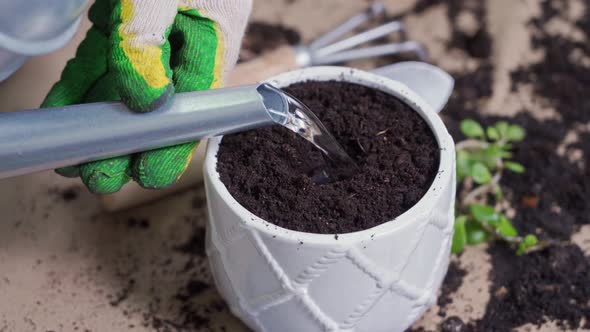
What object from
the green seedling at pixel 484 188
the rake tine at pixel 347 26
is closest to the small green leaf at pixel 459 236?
the green seedling at pixel 484 188

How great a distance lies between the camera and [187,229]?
1.19 meters

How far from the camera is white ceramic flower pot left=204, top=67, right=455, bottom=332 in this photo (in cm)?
81

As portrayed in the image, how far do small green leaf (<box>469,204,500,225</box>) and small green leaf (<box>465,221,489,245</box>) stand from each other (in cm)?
3

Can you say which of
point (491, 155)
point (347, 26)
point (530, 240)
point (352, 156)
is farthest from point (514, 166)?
point (347, 26)

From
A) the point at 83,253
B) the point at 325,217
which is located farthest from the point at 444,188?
the point at 83,253

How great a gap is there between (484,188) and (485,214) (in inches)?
4.0

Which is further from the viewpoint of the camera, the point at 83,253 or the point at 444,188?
the point at 83,253

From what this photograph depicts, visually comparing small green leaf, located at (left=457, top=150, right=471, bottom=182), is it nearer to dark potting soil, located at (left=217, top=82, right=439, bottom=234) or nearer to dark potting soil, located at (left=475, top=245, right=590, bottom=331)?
dark potting soil, located at (left=475, top=245, right=590, bottom=331)

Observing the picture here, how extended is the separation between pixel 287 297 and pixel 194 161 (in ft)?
1.33

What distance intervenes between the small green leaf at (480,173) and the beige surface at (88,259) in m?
0.12

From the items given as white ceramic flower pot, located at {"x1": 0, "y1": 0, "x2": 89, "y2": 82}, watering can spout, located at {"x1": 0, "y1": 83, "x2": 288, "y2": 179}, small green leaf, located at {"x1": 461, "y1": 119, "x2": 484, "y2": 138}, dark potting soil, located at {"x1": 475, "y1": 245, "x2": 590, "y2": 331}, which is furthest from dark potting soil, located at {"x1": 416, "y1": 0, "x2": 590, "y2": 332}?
white ceramic flower pot, located at {"x1": 0, "y1": 0, "x2": 89, "y2": 82}

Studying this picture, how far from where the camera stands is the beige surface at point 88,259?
105 centimetres

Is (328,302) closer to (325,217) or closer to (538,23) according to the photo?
(325,217)

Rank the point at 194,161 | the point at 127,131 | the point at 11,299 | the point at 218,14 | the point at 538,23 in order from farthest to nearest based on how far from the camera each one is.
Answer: the point at 538,23
the point at 194,161
the point at 11,299
the point at 218,14
the point at 127,131
